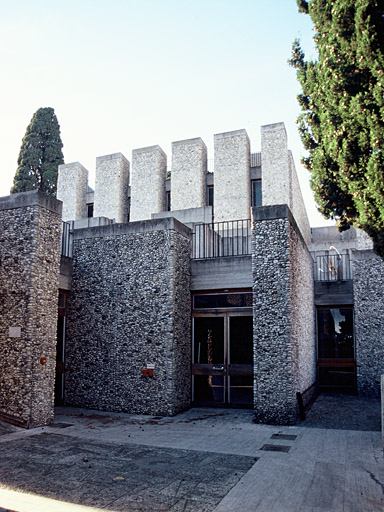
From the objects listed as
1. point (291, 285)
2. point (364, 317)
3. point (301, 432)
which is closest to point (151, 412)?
point (301, 432)

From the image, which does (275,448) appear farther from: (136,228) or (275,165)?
(275,165)

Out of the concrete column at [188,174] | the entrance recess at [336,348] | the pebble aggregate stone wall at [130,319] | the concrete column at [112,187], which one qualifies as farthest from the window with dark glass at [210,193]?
the pebble aggregate stone wall at [130,319]

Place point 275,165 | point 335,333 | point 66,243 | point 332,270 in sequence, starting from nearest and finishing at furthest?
1. point 66,243
2. point 335,333
3. point 332,270
4. point 275,165

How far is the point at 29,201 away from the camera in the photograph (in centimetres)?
1134

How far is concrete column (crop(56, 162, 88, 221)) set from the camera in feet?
93.4

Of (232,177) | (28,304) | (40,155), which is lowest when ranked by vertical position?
(28,304)

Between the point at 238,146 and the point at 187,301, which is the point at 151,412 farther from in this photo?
the point at 238,146

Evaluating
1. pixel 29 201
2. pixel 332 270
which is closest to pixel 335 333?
pixel 332 270

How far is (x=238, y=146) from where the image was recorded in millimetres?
24438

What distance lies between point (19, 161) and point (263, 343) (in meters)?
25.9

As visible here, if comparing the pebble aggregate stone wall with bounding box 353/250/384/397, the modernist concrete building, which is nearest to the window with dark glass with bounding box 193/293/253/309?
the modernist concrete building

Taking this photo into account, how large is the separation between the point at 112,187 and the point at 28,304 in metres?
17.7

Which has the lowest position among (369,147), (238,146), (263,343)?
(263,343)

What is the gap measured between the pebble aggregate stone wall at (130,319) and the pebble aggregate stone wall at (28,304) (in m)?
2.17
